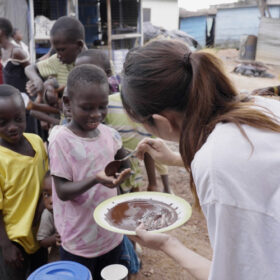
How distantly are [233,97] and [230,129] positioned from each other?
230mm

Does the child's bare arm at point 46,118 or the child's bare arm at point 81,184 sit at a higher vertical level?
the child's bare arm at point 81,184

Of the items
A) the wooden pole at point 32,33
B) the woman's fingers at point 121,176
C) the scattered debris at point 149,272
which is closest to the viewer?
the woman's fingers at point 121,176

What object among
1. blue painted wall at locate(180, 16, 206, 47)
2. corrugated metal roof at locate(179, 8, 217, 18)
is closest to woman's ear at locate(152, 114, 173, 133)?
blue painted wall at locate(180, 16, 206, 47)

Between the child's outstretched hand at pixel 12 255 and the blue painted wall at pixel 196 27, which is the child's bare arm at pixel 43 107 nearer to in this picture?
the child's outstretched hand at pixel 12 255

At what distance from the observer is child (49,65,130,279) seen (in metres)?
2.02

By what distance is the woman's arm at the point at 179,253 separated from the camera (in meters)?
1.52

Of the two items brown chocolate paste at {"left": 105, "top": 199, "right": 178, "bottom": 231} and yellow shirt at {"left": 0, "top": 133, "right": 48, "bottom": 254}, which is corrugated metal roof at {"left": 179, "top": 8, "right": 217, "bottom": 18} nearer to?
yellow shirt at {"left": 0, "top": 133, "right": 48, "bottom": 254}

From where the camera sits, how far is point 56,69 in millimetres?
3463

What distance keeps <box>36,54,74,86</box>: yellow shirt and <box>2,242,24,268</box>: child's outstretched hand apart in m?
1.74

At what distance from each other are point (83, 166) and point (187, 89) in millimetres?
966

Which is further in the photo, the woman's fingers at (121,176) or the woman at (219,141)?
the woman's fingers at (121,176)

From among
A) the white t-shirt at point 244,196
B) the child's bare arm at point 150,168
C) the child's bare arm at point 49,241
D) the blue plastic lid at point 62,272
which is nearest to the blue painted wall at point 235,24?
the child's bare arm at point 150,168

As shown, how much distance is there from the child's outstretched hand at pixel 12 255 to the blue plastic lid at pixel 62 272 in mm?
407

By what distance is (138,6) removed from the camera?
11305mm
